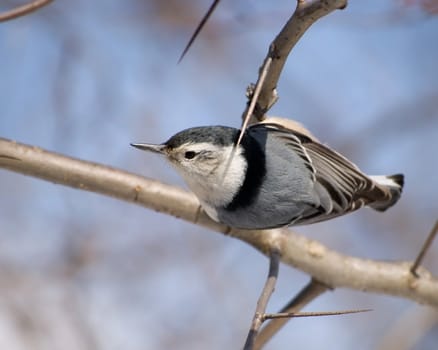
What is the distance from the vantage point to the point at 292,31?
4.12 feet

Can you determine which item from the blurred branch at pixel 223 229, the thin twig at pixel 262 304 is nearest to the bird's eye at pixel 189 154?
the blurred branch at pixel 223 229

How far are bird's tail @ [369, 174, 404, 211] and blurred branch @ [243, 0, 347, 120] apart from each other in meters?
0.57

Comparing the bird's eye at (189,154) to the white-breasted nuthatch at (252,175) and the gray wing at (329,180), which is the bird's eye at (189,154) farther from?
the gray wing at (329,180)

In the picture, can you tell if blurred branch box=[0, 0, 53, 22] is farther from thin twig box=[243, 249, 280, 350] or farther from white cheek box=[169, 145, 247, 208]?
white cheek box=[169, 145, 247, 208]

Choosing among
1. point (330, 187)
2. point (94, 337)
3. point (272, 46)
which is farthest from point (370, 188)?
point (94, 337)

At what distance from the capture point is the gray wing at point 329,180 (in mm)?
1712

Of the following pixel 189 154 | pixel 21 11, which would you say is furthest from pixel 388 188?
pixel 21 11

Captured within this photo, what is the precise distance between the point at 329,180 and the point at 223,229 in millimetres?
281

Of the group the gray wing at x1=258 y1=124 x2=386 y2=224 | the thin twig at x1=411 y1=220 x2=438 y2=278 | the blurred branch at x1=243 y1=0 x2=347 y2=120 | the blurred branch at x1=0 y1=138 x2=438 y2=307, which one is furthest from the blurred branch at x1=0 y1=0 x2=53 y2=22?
the thin twig at x1=411 y1=220 x2=438 y2=278

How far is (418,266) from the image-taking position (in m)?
1.84

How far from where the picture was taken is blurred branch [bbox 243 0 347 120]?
1.17m

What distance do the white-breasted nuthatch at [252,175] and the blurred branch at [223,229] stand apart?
11 cm

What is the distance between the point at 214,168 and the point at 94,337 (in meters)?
1.41

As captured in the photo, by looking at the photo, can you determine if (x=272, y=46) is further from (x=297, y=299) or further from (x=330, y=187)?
(x=297, y=299)
